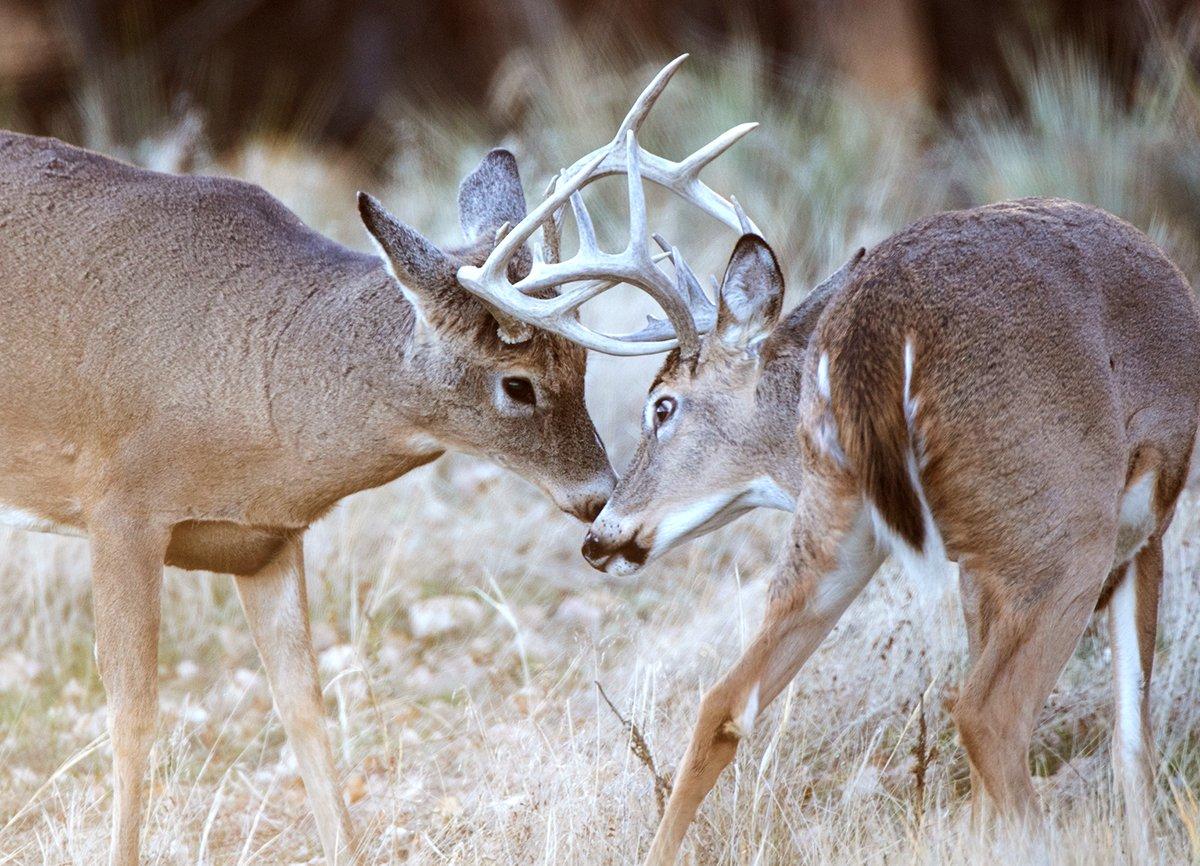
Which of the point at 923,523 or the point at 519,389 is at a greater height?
the point at 519,389

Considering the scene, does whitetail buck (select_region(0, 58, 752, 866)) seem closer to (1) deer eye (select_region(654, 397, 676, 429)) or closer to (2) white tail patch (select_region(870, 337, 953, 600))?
(1) deer eye (select_region(654, 397, 676, 429))

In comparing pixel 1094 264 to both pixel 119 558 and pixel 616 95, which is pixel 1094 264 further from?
pixel 616 95

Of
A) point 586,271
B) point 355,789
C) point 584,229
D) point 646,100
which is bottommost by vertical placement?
point 355,789

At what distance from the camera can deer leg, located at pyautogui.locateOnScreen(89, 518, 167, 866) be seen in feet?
15.4

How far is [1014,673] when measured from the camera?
3801 mm

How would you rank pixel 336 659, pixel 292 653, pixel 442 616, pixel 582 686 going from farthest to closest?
pixel 442 616
pixel 336 659
pixel 582 686
pixel 292 653

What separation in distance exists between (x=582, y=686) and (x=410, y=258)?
1.96m

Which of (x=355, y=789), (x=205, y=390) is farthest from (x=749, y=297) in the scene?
(x=355, y=789)

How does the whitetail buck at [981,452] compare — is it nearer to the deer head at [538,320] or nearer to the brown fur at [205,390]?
the deer head at [538,320]

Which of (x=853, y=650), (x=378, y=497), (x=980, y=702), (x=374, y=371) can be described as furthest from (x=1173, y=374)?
(x=378, y=497)

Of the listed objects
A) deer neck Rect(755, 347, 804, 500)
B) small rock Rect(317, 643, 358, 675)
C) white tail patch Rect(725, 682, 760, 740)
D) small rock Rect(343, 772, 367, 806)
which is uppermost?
→ deer neck Rect(755, 347, 804, 500)

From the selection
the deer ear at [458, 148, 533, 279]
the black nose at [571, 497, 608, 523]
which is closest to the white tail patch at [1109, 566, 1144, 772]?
the black nose at [571, 497, 608, 523]

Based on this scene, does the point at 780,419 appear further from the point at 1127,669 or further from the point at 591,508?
the point at 1127,669

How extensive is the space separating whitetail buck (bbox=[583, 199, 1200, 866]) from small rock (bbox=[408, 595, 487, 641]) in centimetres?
226
